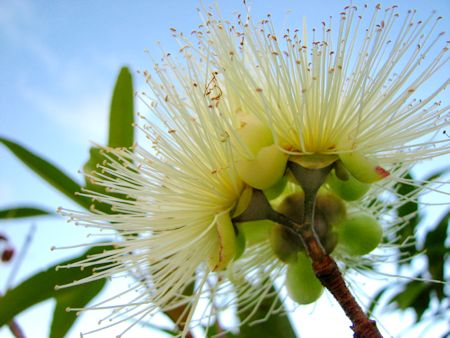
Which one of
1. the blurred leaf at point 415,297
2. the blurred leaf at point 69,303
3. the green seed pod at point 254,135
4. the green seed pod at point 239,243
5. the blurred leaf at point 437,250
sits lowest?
the blurred leaf at point 415,297

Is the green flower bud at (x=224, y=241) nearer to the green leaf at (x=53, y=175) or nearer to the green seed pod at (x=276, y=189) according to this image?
the green seed pod at (x=276, y=189)

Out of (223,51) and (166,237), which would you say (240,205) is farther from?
(223,51)

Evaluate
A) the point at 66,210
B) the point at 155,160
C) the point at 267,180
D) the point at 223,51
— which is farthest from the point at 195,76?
the point at 66,210

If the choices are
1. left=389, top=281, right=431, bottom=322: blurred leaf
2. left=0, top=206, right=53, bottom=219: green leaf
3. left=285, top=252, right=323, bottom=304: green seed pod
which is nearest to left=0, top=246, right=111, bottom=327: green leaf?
left=0, top=206, right=53, bottom=219: green leaf

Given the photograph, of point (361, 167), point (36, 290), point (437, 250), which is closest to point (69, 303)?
point (36, 290)

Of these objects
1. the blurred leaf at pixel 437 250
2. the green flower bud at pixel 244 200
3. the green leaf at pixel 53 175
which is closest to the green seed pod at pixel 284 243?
the green flower bud at pixel 244 200

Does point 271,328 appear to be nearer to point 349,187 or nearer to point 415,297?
point 349,187

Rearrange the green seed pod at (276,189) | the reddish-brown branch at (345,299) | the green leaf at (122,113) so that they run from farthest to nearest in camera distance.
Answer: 1. the green leaf at (122,113)
2. the green seed pod at (276,189)
3. the reddish-brown branch at (345,299)
